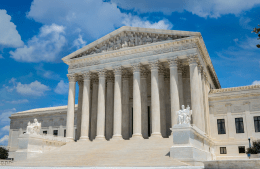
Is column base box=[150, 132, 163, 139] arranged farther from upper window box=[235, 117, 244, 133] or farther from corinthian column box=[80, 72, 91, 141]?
upper window box=[235, 117, 244, 133]

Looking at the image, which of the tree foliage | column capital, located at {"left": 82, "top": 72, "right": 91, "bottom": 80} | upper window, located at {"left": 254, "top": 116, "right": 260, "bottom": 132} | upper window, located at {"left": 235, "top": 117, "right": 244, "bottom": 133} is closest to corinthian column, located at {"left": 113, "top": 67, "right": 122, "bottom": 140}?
column capital, located at {"left": 82, "top": 72, "right": 91, "bottom": 80}

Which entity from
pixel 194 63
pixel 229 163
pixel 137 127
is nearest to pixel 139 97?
pixel 137 127

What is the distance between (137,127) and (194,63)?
42.0 feet

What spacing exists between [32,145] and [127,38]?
73.7ft

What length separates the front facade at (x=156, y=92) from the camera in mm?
41031

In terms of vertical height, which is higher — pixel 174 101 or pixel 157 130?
pixel 174 101

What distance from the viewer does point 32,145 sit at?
3812cm

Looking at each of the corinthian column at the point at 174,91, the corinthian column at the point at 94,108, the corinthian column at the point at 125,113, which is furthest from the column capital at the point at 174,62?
the corinthian column at the point at 94,108

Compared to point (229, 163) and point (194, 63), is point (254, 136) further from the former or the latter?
point (229, 163)

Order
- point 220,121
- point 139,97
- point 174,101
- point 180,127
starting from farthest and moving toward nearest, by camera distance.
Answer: point 220,121 → point 139,97 → point 174,101 → point 180,127

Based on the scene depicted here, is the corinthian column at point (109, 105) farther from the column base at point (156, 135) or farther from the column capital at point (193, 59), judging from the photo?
the column capital at point (193, 59)

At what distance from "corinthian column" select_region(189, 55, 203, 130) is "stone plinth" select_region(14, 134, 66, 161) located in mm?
21901

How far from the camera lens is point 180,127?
29.8m

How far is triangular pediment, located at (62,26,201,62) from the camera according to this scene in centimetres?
4262
